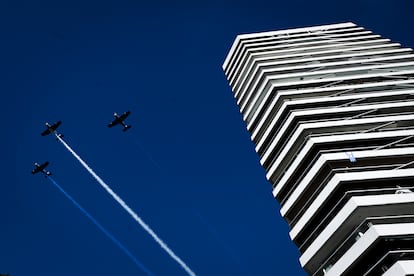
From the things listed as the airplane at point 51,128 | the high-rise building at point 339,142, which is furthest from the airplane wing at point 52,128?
the high-rise building at point 339,142

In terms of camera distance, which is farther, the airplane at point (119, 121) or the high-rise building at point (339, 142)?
the airplane at point (119, 121)

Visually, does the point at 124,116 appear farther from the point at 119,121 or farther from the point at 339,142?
the point at 339,142

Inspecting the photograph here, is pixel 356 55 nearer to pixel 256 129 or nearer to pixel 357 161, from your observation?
pixel 256 129

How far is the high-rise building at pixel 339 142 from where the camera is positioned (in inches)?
1049

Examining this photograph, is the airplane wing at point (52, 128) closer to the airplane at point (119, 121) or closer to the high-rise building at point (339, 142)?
the airplane at point (119, 121)

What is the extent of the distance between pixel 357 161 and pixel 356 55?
22.4m

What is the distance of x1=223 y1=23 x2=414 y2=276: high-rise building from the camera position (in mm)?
26656

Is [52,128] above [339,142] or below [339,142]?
above

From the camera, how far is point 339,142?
34.3 metres

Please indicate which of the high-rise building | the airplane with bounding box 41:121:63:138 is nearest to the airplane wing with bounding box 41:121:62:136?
the airplane with bounding box 41:121:63:138

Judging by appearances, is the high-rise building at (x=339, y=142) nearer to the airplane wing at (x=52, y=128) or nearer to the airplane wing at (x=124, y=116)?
the airplane wing at (x=124, y=116)

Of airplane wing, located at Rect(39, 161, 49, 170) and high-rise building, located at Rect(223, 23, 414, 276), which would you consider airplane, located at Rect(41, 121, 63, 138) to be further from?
high-rise building, located at Rect(223, 23, 414, 276)

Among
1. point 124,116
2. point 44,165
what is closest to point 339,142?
point 124,116

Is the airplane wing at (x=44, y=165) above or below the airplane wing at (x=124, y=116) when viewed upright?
below
